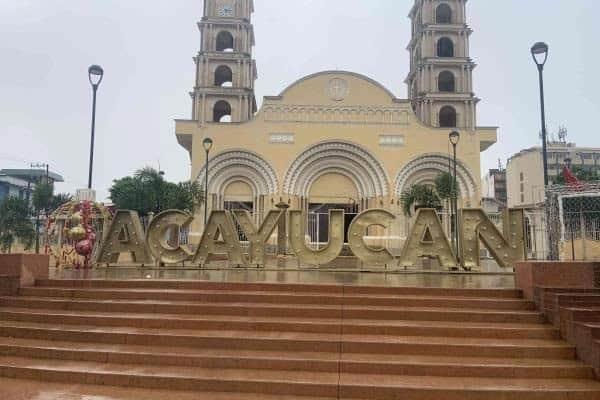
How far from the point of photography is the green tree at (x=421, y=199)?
28.0 metres

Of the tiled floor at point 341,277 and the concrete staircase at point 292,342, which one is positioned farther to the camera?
the tiled floor at point 341,277

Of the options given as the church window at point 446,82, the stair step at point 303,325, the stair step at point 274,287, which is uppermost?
the church window at point 446,82

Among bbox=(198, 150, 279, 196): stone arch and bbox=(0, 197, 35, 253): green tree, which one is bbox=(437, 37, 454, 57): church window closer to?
bbox=(198, 150, 279, 196): stone arch

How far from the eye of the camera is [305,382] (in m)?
5.86

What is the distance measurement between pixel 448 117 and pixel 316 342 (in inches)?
1335

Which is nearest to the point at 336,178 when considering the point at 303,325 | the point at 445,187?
the point at 445,187

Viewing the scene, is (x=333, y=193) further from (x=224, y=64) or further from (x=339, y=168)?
(x=224, y=64)

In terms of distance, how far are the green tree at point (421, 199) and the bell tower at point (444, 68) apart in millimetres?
8203

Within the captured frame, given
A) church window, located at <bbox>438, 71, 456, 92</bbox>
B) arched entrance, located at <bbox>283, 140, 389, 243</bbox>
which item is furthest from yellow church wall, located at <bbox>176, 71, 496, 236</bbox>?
church window, located at <bbox>438, 71, 456, 92</bbox>

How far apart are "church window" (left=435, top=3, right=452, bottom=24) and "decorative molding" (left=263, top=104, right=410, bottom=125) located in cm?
1009

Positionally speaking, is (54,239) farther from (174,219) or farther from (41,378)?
(41,378)

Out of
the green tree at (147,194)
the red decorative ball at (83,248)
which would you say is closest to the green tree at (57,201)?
the green tree at (147,194)

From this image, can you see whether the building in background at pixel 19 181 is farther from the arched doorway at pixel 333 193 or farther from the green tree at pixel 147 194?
the arched doorway at pixel 333 193

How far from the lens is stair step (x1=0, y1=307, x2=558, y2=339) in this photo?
7035 mm
